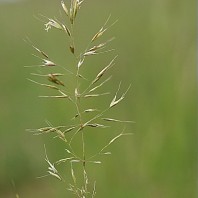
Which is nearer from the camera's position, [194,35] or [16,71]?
[194,35]

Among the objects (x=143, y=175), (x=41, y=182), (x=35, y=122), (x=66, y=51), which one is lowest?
(x=41, y=182)

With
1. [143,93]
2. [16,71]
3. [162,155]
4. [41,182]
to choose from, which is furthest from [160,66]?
[16,71]

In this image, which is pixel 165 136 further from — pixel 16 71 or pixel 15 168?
pixel 16 71

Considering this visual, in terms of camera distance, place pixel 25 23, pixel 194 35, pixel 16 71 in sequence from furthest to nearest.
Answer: pixel 25 23 < pixel 16 71 < pixel 194 35

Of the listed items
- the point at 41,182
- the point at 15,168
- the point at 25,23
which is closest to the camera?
the point at 15,168

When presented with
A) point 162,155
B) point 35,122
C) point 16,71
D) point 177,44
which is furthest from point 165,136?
point 16,71

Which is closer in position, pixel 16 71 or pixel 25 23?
pixel 16 71

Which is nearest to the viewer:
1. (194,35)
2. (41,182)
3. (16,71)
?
(194,35)

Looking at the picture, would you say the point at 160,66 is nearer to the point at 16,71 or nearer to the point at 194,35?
the point at 194,35

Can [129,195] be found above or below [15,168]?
above
